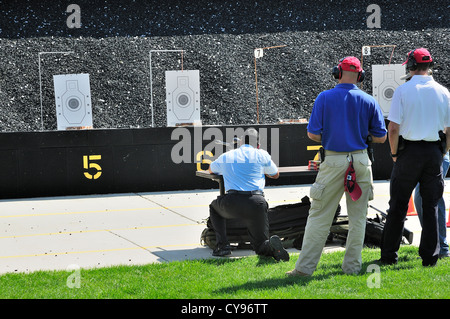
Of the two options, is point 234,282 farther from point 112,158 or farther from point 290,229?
point 112,158

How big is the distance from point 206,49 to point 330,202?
15.5 meters

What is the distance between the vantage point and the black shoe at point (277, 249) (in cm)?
710

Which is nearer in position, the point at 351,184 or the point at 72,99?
the point at 351,184

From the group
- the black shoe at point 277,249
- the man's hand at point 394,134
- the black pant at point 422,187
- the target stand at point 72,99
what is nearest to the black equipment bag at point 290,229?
the black shoe at point 277,249

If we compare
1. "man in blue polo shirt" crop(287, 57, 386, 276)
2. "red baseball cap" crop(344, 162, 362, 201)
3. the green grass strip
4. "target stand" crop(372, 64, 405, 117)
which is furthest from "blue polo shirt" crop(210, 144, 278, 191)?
"target stand" crop(372, 64, 405, 117)

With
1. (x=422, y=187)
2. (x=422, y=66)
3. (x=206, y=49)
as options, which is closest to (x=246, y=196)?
(x=422, y=187)

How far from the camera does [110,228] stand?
9734 millimetres

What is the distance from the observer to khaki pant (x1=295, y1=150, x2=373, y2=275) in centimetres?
613

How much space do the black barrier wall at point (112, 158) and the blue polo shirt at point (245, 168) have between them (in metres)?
5.53

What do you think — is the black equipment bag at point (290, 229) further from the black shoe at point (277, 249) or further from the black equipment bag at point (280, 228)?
the black shoe at point (277, 249)

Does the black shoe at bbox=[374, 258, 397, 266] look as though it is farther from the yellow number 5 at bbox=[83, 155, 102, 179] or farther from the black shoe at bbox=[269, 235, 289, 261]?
the yellow number 5 at bbox=[83, 155, 102, 179]

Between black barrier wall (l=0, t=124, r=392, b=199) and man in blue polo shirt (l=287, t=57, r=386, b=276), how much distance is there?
7.14 m

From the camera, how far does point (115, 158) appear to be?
513 inches

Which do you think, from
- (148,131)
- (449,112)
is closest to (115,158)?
(148,131)
